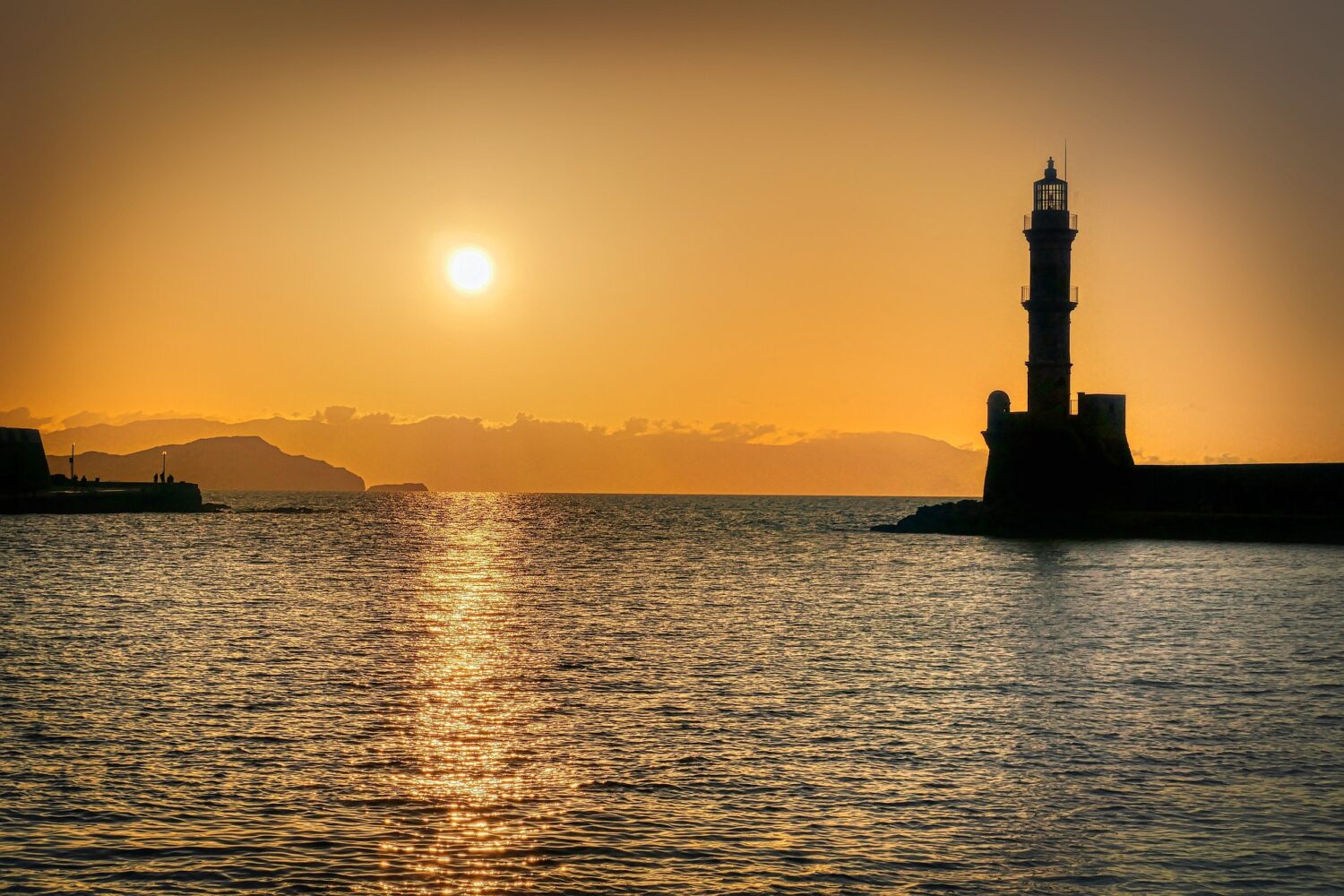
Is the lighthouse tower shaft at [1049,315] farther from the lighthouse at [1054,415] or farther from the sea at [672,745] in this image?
the sea at [672,745]

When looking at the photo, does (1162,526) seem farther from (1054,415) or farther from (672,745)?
(672,745)

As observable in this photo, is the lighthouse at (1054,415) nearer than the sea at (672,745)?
No

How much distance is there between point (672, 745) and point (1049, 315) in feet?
235

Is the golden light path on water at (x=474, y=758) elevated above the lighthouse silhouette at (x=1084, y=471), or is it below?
below

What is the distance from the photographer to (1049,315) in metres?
88.3

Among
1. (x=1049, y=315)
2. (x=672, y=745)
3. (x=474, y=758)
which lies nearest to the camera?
(x=474, y=758)

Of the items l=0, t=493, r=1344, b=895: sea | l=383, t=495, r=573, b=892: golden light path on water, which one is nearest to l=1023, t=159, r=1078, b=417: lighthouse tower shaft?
l=0, t=493, r=1344, b=895: sea

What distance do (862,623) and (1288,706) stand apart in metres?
17.9

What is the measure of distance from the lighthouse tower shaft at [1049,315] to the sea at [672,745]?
121ft

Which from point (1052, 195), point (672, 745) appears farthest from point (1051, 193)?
point (672, 745)

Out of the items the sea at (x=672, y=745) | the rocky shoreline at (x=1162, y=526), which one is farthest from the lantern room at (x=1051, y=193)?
the sea at (x=672, y=745)

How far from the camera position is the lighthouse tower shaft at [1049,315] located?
88.3m

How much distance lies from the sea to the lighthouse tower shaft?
121 feet

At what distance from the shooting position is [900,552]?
294ft
